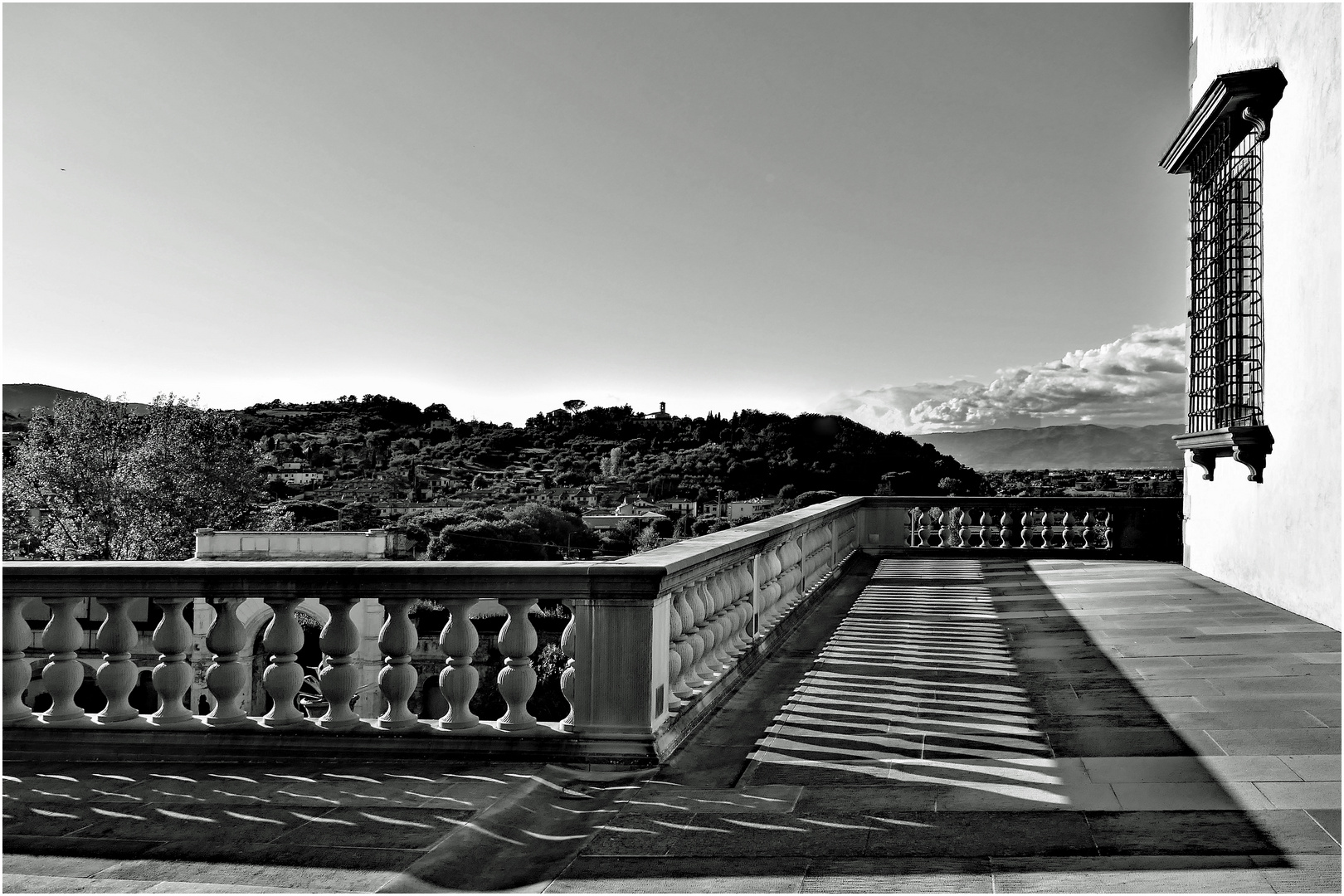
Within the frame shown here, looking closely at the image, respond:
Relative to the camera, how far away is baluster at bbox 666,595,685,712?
4234 mm

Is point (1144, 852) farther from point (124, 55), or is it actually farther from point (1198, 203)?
point (124, 55)

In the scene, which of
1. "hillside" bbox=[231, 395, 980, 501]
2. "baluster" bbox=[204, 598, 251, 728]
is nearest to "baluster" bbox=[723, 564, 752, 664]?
"baluster" bbox=[204, 598, 251, 728]

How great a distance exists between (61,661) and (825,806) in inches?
124

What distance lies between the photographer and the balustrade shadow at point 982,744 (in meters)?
2.89

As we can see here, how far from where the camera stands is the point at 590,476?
157 ft

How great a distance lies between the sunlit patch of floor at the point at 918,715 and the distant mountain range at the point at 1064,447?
6.20m

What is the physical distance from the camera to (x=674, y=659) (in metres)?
4.34

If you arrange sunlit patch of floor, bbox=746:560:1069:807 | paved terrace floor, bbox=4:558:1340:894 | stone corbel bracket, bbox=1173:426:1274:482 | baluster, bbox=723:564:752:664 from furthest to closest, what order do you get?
stone corbel bracket, bbox=1173:426:1274:482
baluster, bbox=723:564:752:664
sunlit patch of floor, bbox=746:560:1069:807
paved terrace floor, bbox=4:558:1340:894

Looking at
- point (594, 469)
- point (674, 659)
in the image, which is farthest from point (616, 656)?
point (594, 469)

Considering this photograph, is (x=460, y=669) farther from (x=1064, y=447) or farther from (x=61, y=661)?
(x=1064, y=447)

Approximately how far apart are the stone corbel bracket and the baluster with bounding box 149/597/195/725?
8.04 metres

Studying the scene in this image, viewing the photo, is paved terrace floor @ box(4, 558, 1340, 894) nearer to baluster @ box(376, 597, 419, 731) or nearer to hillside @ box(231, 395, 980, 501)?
baluster @ box(376, 597, 419, 731)

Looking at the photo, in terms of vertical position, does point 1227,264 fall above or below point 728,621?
above

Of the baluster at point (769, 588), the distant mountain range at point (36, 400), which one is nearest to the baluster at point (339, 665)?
the baluster at point (769, 588)
